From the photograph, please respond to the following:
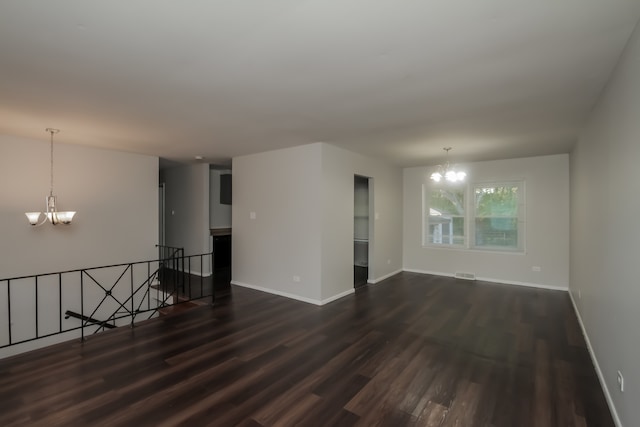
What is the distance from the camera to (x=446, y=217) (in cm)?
678

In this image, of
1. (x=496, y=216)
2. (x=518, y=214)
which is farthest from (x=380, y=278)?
(x=518, y=214)

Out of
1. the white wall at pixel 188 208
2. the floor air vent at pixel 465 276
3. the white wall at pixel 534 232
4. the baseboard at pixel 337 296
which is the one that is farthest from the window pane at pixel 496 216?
the white wall at pixel 188 208

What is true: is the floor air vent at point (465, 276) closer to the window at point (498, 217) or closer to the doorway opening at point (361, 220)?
the window at point (498, 217)

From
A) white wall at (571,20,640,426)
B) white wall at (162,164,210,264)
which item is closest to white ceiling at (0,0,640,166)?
white wall at (571,20,640,426)

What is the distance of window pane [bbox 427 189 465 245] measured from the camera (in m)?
6.61

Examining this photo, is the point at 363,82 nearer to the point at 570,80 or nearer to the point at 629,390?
the point at 570,80

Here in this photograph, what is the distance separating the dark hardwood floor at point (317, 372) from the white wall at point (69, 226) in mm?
1947

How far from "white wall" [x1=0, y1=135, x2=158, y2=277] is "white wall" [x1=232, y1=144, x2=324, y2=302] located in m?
1.70

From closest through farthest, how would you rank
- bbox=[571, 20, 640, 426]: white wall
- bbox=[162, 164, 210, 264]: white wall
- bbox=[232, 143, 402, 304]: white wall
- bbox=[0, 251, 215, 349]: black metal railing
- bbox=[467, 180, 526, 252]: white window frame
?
bbox=[571, 20, 640, 426]: white wall < bbox=[0, 251, 215, 349]: black metal railing < bbox=[232, 143, 402, 304]: white wall < bbox=[467, 180, 526, 252]: white window frame < bbox=[162, 164, 210, 264]: white wall

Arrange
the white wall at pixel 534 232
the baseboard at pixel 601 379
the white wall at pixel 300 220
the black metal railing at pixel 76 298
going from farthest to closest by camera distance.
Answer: the white wall at pixel 534 232 < the white wall at pixel 300 220 < the black metal railing at pixel 76 298 < the baseboard at pixel 601 379

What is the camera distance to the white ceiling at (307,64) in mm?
1595

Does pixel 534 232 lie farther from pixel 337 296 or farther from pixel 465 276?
pixel 337 296

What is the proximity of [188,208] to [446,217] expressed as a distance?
5.97 m

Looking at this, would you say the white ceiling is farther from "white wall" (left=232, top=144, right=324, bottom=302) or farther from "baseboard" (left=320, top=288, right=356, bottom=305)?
"baseboard" (left=320, top=288, right=356, bottom=305)
